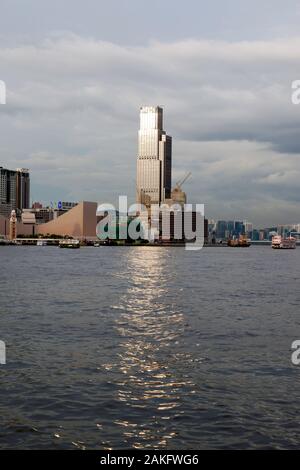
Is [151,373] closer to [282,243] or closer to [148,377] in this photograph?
[148,377]

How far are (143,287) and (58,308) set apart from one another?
10.8m

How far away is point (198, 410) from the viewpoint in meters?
9.34

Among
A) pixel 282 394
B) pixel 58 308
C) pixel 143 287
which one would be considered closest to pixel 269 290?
pixel 143 287

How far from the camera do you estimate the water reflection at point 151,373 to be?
8555 mm

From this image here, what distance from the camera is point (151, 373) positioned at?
11664 mm

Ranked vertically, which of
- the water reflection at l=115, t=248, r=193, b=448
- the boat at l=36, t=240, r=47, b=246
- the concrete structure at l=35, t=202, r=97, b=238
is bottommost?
the water reflection at l=115, t=248, r=193, b=448

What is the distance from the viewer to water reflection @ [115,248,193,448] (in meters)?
8.55
